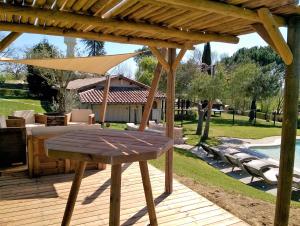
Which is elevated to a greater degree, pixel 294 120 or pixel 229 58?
pixel 229 58

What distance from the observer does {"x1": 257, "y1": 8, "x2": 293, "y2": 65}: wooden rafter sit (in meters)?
3.03

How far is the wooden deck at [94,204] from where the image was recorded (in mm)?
3934

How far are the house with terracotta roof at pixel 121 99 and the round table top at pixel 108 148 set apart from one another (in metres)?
22.7

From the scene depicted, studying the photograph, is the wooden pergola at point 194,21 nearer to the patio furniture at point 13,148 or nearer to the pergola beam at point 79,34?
the pergola beam at point 79,34

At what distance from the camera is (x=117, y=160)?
211cm

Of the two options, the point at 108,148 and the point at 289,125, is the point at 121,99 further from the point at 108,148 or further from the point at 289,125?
the point at 108,148

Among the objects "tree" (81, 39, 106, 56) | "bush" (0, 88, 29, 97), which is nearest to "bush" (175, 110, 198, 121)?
"bush" (0, 88, 29, 97)

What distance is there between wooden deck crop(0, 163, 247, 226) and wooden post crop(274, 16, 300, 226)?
0.92 meters

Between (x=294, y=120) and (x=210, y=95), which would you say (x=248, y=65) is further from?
(x=294, y=120)

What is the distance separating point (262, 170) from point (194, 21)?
904 centimetres

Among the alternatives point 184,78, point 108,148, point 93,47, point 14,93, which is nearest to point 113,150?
point 108,148

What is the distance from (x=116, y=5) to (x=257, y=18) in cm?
162

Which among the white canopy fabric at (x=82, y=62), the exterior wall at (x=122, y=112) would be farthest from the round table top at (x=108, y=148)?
the exterior wall at (x=122, y=112)

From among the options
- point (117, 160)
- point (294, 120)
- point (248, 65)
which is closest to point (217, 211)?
point (294, 120)
